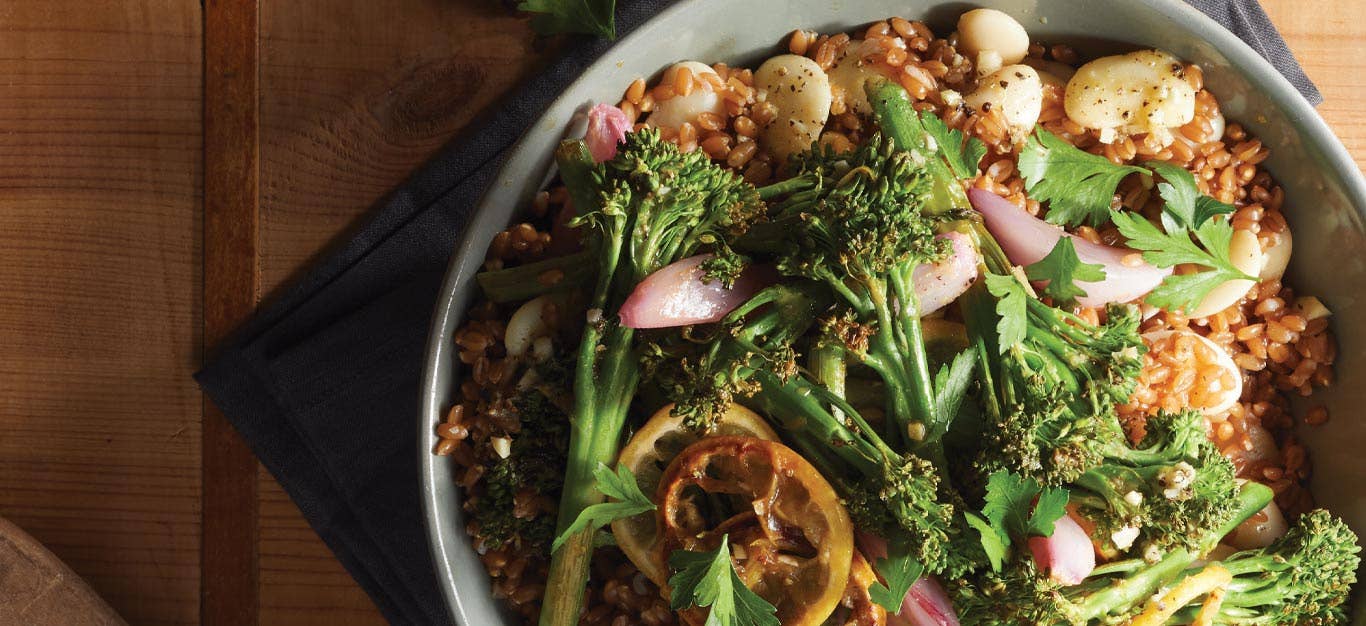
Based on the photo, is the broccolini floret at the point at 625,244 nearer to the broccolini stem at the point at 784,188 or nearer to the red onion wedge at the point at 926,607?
the broccolini stem at the point at 784,188

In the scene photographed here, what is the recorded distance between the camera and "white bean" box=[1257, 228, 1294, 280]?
1.97 metres

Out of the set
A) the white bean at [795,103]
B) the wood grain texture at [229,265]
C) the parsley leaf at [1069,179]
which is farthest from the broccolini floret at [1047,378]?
the wood grain texture at [229,265]

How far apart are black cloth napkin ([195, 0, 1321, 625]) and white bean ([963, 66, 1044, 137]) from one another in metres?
0.65

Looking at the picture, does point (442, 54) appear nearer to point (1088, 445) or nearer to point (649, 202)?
point (649, 202)

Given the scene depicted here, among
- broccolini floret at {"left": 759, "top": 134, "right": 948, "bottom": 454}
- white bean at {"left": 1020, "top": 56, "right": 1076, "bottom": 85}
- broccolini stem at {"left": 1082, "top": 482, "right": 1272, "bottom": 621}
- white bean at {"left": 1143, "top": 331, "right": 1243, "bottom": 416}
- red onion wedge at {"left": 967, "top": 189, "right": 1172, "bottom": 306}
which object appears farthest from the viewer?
white bean at {"left": 1020, "top": 56, "right": 1076, "bottom": 85}

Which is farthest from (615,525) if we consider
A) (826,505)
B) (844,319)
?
(844,319)

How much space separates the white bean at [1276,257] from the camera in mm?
1973

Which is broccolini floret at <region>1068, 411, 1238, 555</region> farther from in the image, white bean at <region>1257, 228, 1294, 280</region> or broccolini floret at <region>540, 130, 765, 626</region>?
broccolini floret at <region>540, 130, 765, 626</region>

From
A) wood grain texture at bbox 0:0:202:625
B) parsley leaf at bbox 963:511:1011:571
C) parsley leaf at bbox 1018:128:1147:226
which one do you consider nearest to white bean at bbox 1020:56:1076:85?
parsley leaf at bbox 1018:128:1147:226

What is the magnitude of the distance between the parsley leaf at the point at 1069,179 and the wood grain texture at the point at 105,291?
1.84 meters

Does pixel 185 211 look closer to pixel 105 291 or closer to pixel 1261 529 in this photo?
pixel 105 291

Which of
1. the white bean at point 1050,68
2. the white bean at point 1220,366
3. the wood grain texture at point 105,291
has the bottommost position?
the wood grain texture at point 105,291

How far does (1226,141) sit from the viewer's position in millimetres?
2006

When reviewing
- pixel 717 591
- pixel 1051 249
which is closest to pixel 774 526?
pixel 717 591
